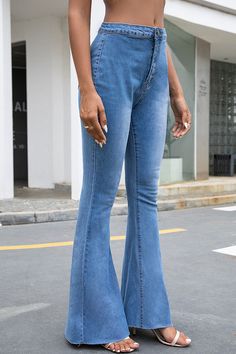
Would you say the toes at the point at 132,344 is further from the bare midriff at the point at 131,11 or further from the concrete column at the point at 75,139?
the concrete column at the point at 75,139

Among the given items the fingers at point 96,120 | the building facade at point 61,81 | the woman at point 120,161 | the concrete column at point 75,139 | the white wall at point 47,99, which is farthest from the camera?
the white wall at point 47,99

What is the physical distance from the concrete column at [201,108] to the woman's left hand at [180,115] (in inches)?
366

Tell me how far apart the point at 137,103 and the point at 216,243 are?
10.8ft

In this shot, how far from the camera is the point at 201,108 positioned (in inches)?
466

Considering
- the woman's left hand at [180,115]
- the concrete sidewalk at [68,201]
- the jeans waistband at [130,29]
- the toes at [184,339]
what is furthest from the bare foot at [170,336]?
the concrete sidewalk at [68,201]

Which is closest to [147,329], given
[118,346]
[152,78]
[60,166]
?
[118,346]

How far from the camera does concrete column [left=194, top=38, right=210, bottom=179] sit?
38.3 feet

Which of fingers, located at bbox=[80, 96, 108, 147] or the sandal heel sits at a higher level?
fingers, located at bbox=[80, 96, 108, 147]

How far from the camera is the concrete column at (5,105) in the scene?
340 inches

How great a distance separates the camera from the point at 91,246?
2.29m

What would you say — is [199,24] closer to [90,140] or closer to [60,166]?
[60,166]

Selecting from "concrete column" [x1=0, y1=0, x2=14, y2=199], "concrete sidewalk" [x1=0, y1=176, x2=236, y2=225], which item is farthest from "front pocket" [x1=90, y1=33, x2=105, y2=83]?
"concrete column" [x1=0, y1=0, x2=14, y2=199]

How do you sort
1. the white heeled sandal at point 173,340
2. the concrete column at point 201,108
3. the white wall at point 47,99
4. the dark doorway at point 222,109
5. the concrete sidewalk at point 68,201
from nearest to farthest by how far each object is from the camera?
the white heeled sandal at point 173,340
the concrete sidewalk at point 68,201
the white wall at point 47,99
the concrete column at point 201,108
the dark doorway at point 222,109

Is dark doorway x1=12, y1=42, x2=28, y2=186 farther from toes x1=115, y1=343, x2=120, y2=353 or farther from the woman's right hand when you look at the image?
the woman's right hand
